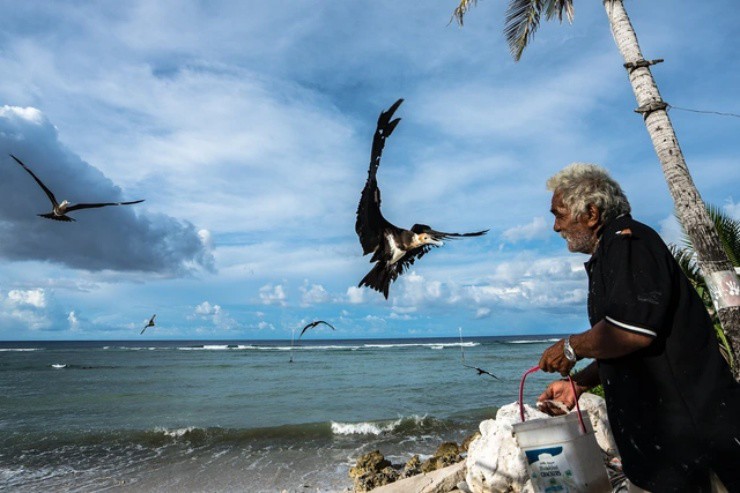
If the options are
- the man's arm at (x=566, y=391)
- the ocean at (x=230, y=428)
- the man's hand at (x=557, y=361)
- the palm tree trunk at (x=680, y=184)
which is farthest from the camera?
the ocean at (x=230, y=428)

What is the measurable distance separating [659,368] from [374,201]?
2.12 meters

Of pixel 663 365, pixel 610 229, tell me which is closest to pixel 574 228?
pixel 610 229

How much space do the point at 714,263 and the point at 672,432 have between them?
4.46m

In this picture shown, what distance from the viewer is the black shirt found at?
175 centimetres

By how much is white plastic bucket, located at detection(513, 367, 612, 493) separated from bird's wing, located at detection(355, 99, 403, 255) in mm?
1760

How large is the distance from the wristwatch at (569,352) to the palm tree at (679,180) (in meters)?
4.35

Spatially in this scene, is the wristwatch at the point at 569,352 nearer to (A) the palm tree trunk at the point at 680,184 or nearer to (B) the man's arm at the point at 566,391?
(B) the man's arm at the point at 566,391

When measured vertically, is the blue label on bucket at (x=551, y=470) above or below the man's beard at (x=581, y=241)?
below

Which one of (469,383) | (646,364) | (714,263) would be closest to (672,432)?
(646,364)

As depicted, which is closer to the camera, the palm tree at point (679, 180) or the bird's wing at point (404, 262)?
the bird's wing at point (404, 262)

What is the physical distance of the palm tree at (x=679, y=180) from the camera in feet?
17.6

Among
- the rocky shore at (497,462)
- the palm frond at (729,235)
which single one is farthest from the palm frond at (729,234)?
the rocky shore at (497,462)

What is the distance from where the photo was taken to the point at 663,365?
1807 millimetres

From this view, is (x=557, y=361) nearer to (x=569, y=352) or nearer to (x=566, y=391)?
(x=569, y=352)
